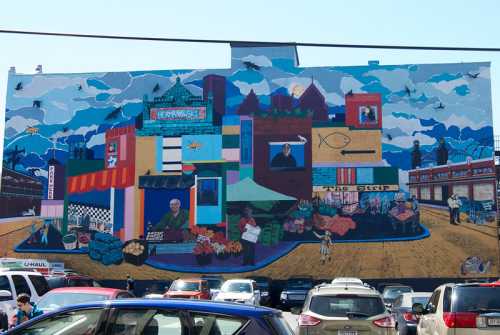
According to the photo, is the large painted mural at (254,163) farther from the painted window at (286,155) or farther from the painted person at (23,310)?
the painted person at (23,310)

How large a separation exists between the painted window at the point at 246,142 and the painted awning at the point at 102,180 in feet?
24.6

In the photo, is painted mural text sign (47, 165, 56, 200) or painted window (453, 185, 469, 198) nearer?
painted window (453, 185, 469, 198)

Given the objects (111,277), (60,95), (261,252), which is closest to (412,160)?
(261,252)

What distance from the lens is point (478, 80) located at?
4300cm

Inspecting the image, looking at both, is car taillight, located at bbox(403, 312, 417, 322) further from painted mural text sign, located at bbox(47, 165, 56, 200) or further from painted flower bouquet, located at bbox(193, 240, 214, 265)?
painted mural text sign, located at bbox(47, 165, 56, 200)

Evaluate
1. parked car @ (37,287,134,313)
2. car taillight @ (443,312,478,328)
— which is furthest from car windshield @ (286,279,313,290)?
car taillight @ (443,312,478,328)

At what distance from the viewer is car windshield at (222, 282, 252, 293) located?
27.6 metres

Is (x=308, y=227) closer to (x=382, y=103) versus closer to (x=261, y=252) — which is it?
(x=261, y=252)

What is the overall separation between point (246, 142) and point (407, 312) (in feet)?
88.8

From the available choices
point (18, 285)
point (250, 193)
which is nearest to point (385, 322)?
point (18, 285)

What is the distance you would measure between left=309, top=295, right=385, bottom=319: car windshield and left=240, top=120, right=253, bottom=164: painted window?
30.5 metres

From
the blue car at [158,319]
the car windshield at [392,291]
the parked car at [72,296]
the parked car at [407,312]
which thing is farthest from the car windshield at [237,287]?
the blue car at [158,319]

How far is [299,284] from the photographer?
35781 mm

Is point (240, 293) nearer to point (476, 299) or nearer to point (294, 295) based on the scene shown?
point (294, 295)
